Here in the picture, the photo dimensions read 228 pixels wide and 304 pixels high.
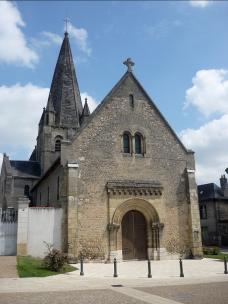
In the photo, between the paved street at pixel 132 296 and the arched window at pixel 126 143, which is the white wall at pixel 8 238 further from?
the paved street at pixel 132 296

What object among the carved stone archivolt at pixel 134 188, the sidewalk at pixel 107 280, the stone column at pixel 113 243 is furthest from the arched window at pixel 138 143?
the sidewalk at pixel 107 280

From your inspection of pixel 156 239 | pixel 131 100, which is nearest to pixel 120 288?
pixel 156 239

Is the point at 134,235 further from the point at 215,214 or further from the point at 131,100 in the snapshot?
the point at 215,214

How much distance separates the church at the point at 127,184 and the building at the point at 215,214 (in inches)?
758

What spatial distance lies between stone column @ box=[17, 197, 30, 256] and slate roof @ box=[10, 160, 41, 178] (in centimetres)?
2070

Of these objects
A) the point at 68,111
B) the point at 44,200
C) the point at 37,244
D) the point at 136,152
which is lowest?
the point at 37,244

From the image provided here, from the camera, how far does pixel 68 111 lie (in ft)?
141

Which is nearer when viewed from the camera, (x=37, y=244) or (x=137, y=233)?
(x=37, y=244)

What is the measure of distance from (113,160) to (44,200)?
10148 millimetres

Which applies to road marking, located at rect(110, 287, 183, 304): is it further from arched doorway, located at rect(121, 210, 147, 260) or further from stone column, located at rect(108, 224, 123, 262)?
arched doorway, located at rect(121, 210, 147, 260)

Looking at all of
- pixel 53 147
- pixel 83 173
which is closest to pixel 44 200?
pixel 83 173

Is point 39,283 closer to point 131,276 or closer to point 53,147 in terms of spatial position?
point 131,276

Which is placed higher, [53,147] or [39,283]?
[53,147]

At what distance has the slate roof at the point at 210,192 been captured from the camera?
4275 centimetres
